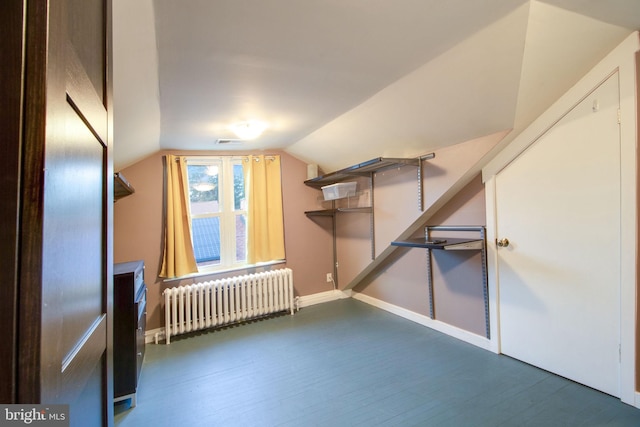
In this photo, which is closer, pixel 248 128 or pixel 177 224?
pixel 248 128

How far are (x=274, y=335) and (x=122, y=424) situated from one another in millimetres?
1568

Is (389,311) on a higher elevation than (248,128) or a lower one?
lower

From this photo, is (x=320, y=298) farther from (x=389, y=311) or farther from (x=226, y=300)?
(x=226, y=300)

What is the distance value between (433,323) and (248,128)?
2.86 metres

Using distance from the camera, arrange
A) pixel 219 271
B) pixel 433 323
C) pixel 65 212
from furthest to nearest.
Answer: pixel 219 271, pixel 433 323, pixel 65 212

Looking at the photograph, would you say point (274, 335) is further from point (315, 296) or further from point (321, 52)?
point (321, 52)

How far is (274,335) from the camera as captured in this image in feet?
10.7

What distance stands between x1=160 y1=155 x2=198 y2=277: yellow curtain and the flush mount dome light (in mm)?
969

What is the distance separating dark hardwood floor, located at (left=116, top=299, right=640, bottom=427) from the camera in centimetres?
188

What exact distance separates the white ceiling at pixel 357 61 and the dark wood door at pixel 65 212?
745 millimetres

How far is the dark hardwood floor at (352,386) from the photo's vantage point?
1884mm

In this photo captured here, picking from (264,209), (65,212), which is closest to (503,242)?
(264,209)

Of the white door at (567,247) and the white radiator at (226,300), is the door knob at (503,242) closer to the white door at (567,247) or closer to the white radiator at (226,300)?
the white door at (567,247)

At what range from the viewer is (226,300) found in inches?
140
